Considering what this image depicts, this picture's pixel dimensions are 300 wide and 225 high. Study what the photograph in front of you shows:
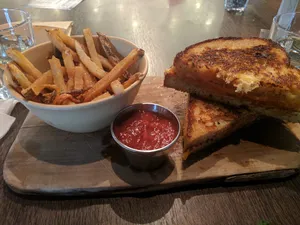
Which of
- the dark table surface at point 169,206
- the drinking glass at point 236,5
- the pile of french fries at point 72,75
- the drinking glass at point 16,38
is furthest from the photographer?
the drinking glass at point 236,5

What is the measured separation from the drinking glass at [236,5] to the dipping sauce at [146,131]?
9.14 feet

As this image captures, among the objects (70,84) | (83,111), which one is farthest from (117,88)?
(70,84)

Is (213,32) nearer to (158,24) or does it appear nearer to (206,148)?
(158,24)

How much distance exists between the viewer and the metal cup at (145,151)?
48.3 inches

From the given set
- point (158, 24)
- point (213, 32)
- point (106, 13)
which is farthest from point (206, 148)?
point (106, 13)

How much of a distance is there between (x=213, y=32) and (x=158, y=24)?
0.68 meters

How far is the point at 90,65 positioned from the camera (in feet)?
4.74

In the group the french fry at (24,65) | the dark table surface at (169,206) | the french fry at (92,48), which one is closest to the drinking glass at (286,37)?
the dark table surface at (169,206)

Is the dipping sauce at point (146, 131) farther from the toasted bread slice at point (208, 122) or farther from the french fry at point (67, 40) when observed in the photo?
the french fry at point (67, 40)

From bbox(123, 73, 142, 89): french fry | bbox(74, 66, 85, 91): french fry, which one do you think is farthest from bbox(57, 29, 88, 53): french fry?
bbox(123, 73, 142, 89): french fry

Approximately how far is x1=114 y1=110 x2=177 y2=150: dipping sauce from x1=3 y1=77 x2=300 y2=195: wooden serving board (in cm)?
17

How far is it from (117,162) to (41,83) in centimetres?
58

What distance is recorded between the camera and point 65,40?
1588 mm

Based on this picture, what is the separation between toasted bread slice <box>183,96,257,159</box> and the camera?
1.38 m
